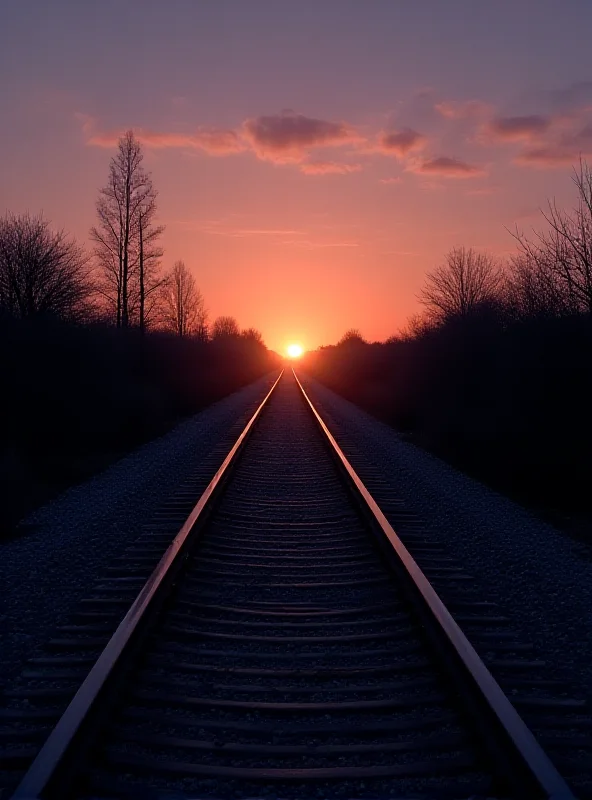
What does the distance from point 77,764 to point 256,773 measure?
0.80 metres

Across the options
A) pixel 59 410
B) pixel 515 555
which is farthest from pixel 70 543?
pixel 59 410

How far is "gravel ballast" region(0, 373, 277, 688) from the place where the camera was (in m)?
5.43

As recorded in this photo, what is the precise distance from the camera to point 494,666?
15.0 ft

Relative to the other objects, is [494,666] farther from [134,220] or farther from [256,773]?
[134,220]

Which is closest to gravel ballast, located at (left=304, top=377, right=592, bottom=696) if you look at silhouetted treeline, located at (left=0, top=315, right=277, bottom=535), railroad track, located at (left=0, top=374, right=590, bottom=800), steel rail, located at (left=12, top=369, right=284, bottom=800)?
railroad track, located at (left=0, top=374, right=590, bottom=800)

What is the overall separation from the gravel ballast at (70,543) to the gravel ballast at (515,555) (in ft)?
11.2

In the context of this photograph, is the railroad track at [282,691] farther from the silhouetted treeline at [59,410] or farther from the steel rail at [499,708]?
A: the silhouetted treeline at [59,410]

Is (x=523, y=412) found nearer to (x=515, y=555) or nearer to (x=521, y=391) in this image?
(x=521, y=391)

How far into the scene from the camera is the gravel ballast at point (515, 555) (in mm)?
5219

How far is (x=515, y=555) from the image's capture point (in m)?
7.47

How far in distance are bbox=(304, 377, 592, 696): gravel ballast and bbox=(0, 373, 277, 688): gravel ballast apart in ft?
11.2

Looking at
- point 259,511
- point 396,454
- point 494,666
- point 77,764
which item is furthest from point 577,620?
point 396,454

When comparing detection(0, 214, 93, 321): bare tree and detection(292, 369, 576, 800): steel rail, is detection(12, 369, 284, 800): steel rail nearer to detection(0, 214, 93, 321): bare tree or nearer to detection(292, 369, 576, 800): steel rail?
detection(292, 369, 576, 800): steel rail

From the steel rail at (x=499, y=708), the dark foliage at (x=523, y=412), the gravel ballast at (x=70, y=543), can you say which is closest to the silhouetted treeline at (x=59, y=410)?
the gravel ballast at (x=70, y=543)
